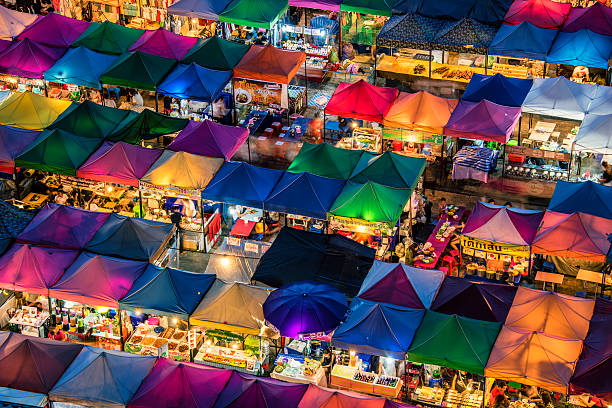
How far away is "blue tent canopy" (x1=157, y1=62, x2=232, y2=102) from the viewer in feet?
130

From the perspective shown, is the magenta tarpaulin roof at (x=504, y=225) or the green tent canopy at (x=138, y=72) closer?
the magenta tarpaulin roof at (x=504, y=225)

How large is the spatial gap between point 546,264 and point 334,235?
6762 millimetres

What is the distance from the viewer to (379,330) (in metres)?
28.5

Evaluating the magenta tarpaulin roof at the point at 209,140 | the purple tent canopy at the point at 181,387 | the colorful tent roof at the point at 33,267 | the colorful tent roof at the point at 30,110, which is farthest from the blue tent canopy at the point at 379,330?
the colorful tent roof at the point at 30,110

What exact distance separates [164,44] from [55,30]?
460 cm

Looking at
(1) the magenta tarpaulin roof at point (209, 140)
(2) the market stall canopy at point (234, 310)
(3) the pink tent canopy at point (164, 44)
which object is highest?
(3) the pink tent canopy at point (164, 44)


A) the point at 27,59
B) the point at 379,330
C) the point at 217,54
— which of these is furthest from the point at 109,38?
the point at 379,330

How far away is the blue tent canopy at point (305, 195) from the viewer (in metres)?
33.7

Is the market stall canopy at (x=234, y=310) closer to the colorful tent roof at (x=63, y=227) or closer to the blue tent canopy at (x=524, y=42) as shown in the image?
the colorful tent roof at (x=63, y=227)

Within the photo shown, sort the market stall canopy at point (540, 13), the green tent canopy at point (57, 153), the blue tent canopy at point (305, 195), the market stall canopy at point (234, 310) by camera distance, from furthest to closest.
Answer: the market stall canopy at point (540, 13) → the green tent canopy at point (57, 153) → the blue tent canopy at point (305, 195) → the market stall canopy at point (234, 310)

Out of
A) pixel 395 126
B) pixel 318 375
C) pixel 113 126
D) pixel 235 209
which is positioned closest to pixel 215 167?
pixel 235 209

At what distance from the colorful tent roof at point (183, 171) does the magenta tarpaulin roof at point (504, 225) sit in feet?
28.1

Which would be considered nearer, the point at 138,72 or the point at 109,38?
the point at 138,72

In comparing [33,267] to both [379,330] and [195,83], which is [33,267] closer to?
[379,330]
